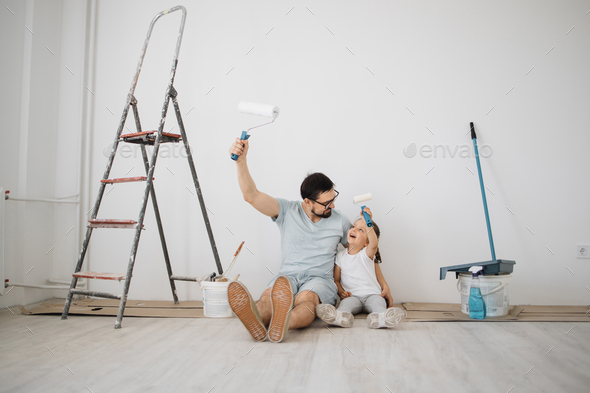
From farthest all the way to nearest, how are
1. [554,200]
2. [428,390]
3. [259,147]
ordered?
[259,147]
[554,200]
[428,390]

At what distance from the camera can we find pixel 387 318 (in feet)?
6.02

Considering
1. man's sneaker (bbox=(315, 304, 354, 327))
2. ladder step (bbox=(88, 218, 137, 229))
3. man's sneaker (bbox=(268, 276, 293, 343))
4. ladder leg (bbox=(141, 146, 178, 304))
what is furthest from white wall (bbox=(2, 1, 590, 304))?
man's sneaker (bbox=(268, 276, 293, 343))

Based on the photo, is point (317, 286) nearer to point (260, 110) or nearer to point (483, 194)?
point (260, 110)

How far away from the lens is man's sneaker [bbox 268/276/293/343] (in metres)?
1.64

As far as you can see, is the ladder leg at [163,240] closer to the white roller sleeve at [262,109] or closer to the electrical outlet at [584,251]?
the white roller sleeve at [262,109]

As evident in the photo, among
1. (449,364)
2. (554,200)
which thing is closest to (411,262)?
(554,200)

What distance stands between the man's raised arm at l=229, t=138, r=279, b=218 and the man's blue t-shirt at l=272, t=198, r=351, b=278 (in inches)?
2.9

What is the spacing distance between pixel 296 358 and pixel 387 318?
56 centimetres

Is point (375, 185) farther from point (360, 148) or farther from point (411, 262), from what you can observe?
point (411, 262)

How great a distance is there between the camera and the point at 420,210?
99.3 inches

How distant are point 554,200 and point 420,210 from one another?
813 mm

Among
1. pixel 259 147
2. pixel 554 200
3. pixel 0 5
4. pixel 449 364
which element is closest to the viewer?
pixel 449 364

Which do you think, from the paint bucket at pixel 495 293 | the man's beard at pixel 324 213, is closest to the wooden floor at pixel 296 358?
the paint bucket at pixel 495 293

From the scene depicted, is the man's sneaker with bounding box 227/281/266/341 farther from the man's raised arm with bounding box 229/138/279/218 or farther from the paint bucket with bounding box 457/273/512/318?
the paint bucket with bounding box 457/273/512/318
